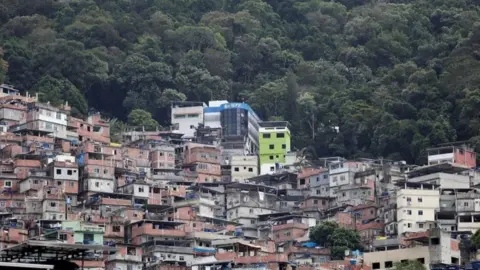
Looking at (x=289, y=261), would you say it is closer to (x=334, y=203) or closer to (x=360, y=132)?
(x=334, y=203)

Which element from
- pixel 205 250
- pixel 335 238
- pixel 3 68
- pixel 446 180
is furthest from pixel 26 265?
pixel 3 68

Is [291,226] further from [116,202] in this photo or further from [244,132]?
[244,132]

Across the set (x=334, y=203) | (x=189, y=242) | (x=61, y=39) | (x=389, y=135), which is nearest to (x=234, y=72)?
(x=61, y=39)

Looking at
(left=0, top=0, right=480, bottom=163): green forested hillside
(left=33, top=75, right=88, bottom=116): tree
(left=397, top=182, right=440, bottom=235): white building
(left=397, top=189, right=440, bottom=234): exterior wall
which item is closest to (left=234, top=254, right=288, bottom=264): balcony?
(left=397, top=182, right=440, bottom=235): white building

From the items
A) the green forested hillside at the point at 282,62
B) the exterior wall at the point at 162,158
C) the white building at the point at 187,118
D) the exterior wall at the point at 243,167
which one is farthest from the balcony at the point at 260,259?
the white building at the point at 187,118

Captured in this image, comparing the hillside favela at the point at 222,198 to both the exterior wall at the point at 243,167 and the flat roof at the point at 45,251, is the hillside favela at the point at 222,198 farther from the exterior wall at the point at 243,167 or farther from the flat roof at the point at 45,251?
the flat roof at the point at 45,251

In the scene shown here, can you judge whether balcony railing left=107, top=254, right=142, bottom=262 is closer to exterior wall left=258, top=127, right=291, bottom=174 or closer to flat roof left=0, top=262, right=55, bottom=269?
exterior wall left=258, top=127, right=291, bottom=174
